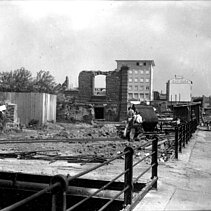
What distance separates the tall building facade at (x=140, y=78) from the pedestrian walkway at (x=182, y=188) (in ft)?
244

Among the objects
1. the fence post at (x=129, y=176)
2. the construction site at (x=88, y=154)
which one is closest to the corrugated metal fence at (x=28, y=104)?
the construction site at (x=88, y=154)

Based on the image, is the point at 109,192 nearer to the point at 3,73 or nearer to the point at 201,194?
the point at 201,194

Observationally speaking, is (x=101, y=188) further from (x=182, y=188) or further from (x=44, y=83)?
(x=44, y=83)

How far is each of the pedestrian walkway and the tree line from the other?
39.9 metres

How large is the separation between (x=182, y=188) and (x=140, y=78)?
80.5 m

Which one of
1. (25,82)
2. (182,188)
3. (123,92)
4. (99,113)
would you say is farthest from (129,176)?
(25,82)

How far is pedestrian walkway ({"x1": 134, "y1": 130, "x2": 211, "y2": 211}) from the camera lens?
5.60 metres

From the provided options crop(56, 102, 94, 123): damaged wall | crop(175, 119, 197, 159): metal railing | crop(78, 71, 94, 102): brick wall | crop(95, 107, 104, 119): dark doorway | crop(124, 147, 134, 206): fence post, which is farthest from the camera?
crop(78, 71, 94, 102): brick wall

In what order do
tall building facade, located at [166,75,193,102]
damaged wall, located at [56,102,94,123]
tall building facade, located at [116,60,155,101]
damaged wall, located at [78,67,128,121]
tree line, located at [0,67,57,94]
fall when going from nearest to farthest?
damaged wall, located at [56,102,94,123], damaged wall, located at [78,67,128,121], tree line, located at [0,67,57,94], tall building facade, located at [166,75,193,102], tall building facade, located at [116,60,155,101]

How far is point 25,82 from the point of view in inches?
1951

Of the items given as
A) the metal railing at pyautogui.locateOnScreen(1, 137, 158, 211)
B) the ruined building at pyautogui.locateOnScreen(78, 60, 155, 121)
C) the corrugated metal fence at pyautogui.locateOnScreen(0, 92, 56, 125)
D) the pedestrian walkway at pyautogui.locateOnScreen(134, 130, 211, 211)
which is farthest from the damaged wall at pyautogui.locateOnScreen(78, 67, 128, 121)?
the metal railing at pyautogui.locateOnScreen(1, 137, 158, 211)

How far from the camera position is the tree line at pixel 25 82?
1905 inches

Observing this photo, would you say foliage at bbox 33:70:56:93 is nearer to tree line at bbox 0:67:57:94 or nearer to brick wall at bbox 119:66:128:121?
tree line at bbox 0:67:57:94

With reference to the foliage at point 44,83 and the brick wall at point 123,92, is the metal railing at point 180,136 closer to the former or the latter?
the brick wall at point 123,92
